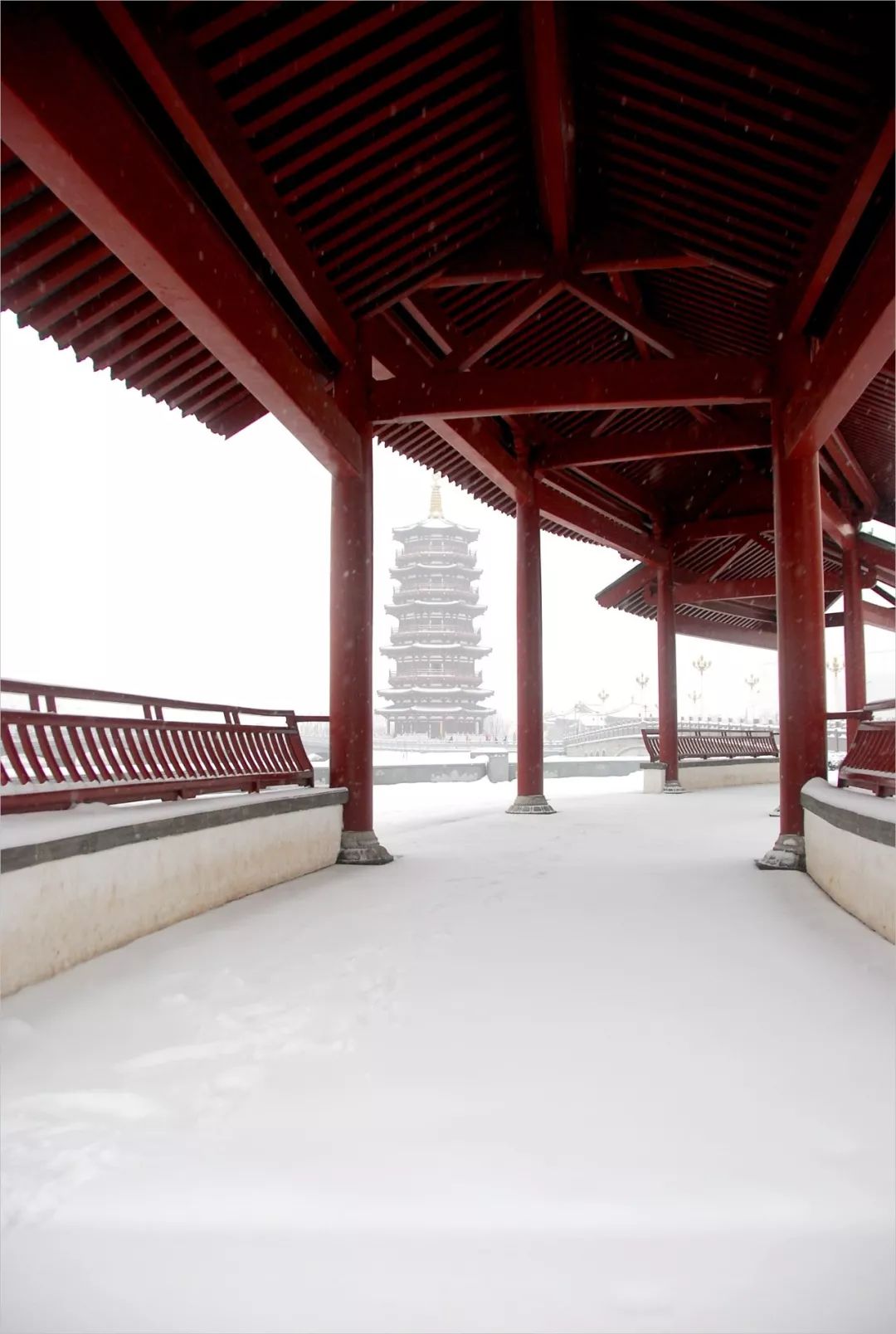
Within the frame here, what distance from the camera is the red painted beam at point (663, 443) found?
756cm

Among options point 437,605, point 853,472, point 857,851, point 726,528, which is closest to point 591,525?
point 726,528

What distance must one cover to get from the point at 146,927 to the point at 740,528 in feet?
34.1

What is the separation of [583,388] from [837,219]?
206 centimetres

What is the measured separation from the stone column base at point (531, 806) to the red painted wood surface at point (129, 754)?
4095mm

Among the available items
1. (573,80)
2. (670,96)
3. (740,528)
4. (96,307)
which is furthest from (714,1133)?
(740,528)

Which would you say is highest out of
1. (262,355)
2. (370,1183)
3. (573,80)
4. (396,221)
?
(573,80)

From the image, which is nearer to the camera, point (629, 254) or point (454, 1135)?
point (454, 1135)

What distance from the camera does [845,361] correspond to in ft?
15.7

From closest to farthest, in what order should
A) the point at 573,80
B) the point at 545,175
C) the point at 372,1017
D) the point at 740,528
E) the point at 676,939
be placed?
the point at 372,1017, the point at 676,939, the point at 573,80, the point at 545,175, the point at 740,528

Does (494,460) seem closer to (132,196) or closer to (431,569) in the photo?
(132,196)

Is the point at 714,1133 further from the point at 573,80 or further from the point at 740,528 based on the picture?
the point at 740,528

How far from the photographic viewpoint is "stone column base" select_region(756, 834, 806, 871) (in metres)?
6.06

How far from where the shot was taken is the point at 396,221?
18.9 ft

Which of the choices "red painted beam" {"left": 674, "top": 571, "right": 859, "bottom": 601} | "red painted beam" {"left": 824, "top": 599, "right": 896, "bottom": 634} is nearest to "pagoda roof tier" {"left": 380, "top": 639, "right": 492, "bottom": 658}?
"red painted beam" {"left": 824, "top": 599, "right": 896, "bottom": 634}
